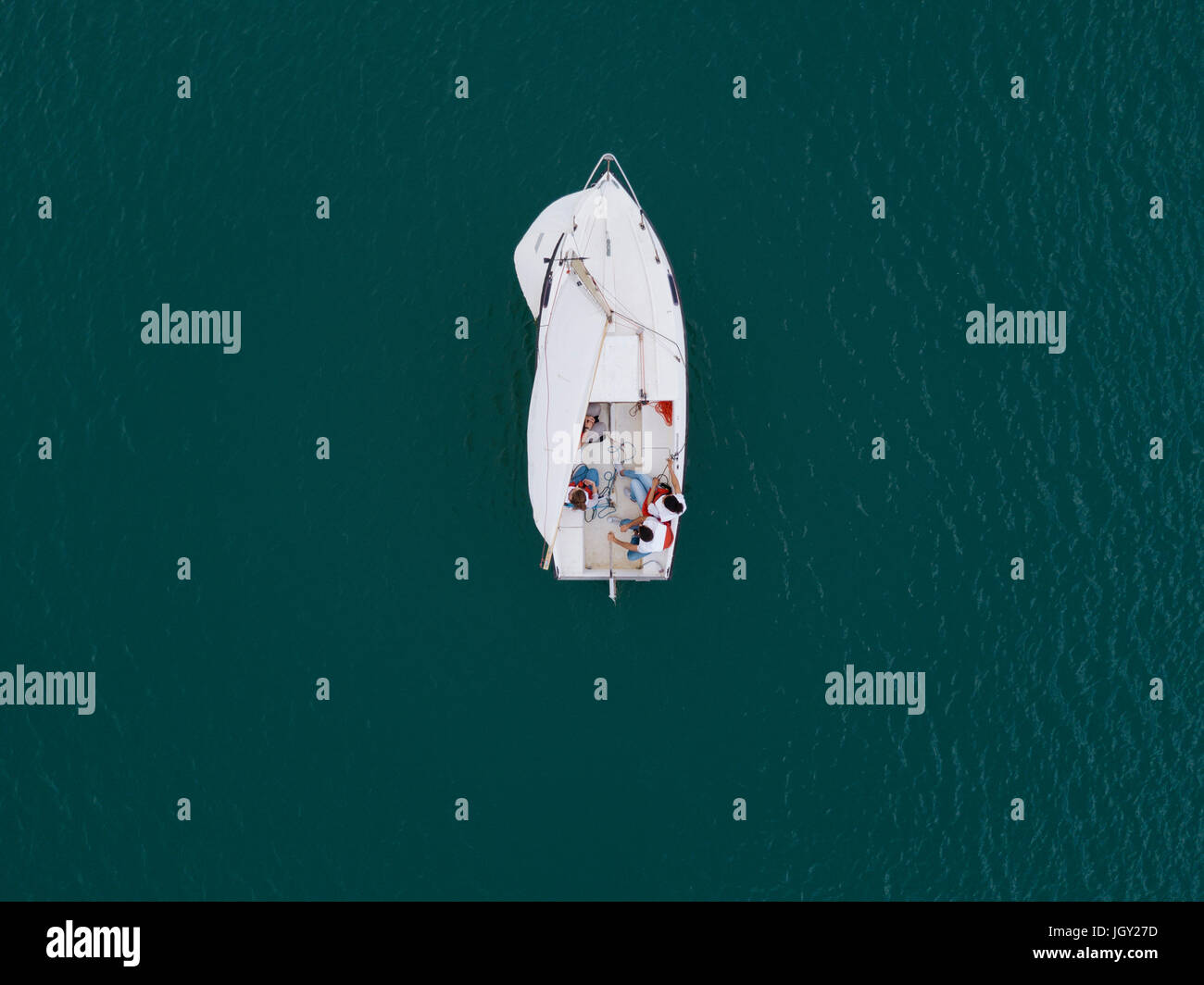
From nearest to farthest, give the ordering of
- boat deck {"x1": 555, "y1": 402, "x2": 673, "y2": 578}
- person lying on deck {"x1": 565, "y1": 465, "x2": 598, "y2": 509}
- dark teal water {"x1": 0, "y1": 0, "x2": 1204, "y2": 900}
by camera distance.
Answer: person lying on deck {"x1": 565, "y1": 465, "x2": 598, "y2": 509} → boat deck {"x1": 555, "y1": 402, "x2": 673, "y2": 578} → dark teal water {"x1": 0, "y1": 0, "x2": 1204, "y2": 900}

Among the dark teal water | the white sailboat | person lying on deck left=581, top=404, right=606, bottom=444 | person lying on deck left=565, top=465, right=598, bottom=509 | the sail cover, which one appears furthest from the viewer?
the dark teal water

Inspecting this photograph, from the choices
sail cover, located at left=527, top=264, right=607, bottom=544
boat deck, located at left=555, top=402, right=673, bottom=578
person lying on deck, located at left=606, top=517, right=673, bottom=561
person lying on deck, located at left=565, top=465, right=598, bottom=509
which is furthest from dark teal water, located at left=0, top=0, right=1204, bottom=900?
person lying on deck, located at left=565, top=465, right=598, bottom=509

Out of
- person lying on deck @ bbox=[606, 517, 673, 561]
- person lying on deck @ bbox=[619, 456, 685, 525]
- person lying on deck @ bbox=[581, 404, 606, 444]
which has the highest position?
person lying on deck @ bbox=[581, 404, 606, 444]

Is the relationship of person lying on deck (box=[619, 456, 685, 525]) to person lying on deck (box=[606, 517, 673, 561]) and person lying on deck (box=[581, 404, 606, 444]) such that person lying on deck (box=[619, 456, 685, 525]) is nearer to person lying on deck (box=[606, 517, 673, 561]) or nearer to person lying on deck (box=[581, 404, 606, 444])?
person lying on deck (box=[606, 517, 673, 561])

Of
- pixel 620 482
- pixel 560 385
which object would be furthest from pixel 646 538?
pixel 560 385

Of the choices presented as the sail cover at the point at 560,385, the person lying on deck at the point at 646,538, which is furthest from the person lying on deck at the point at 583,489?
the person lying on deck at the point at 646,538

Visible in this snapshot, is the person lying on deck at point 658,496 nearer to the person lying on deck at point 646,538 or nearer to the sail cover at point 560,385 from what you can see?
the person lying on deck at point 646,538

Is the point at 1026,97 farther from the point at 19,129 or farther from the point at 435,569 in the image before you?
the point at 19,129

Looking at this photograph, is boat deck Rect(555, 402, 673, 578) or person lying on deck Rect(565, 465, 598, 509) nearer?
person lying on deck Rect(565, 465, 598, 509)
